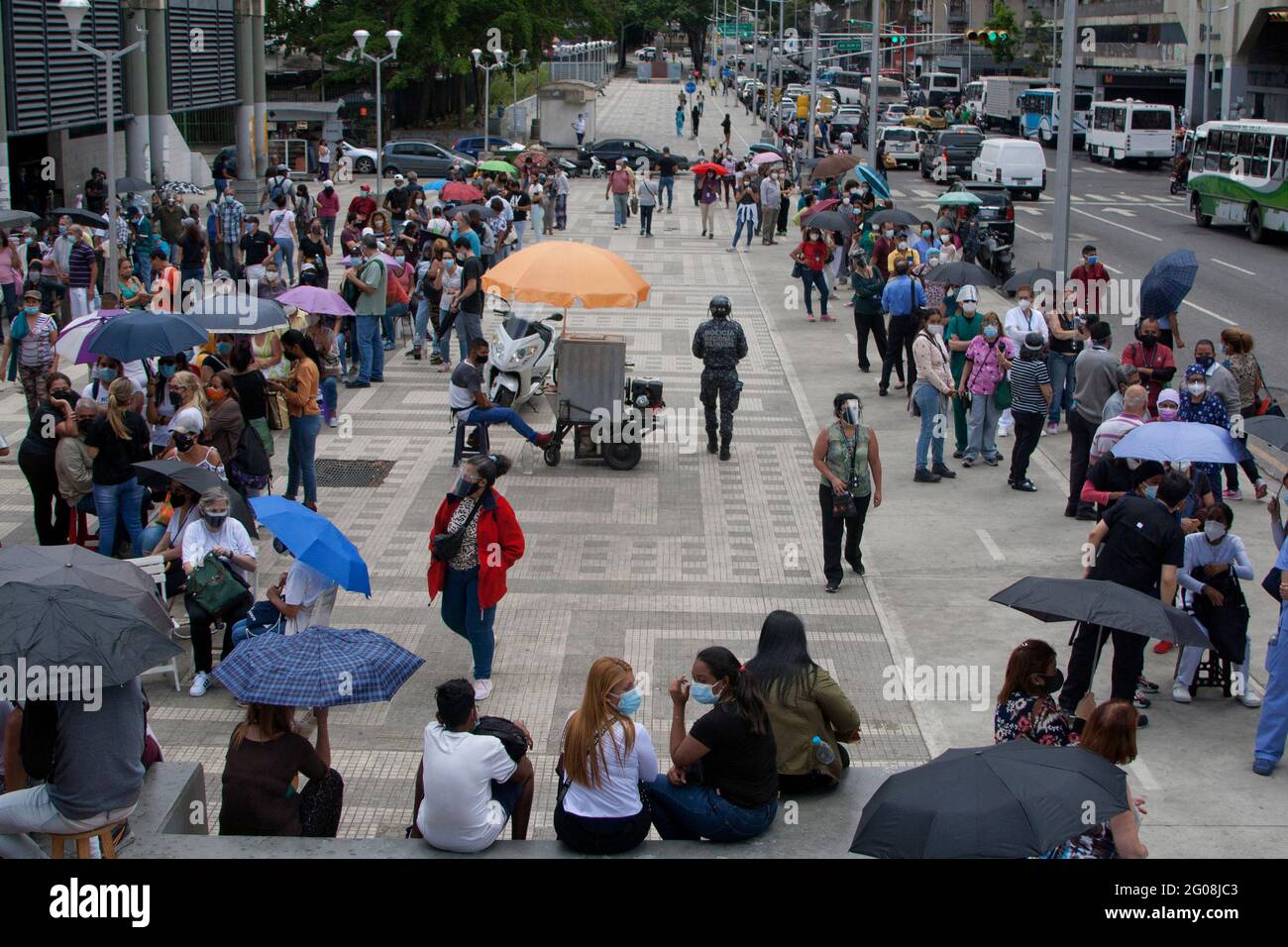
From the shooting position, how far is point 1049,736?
7.16m

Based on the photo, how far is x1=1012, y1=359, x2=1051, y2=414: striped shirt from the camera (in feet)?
46.3

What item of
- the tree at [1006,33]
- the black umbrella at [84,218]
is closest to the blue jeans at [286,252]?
the black umbrella at [84,218]

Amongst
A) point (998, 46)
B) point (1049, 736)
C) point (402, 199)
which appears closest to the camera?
point (1049, 736)

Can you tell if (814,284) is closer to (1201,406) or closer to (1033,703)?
(1201,406)

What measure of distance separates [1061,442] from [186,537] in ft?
33.9

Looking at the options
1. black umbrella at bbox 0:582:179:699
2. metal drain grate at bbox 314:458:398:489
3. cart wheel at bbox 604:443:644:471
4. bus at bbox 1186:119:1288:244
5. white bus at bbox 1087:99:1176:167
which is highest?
white bus at bbox 1087:99:1176:167

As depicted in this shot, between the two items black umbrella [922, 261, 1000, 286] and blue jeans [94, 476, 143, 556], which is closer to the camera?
blue jeans [94, 476, 143, 556]

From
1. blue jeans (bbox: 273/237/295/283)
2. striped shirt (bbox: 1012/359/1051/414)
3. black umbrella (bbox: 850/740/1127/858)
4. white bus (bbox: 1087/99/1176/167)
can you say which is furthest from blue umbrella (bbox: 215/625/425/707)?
white bus (bbox: 1087/99/1176/167)

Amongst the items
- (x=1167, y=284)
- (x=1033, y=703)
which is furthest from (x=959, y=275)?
(x=1033, y=703)

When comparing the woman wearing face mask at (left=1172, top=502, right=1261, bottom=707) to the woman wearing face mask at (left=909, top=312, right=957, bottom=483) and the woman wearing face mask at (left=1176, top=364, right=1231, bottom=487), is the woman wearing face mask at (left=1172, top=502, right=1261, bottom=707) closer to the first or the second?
the woman wearing face mask at (left=1176, top=364, right=1231, bottom=487)

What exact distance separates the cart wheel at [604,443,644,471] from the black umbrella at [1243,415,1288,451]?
6.39m

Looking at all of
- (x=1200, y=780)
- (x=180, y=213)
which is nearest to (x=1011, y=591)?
(x=1200, y=780)

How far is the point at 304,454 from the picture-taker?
13.5 metres
